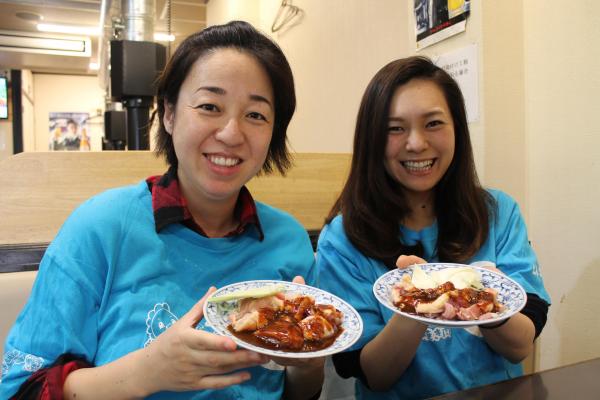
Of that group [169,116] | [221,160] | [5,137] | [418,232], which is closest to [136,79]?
[169,116]

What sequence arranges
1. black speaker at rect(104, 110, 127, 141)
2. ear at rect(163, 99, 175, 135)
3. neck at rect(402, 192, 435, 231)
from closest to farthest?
ear at rect(163, 99, 175, 135)
neck at rect(402, 192, 435, 231)
black speaker at rect(104, 110, 127, 141)

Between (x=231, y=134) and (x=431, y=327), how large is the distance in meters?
0.81

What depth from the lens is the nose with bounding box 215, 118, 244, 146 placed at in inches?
39.6

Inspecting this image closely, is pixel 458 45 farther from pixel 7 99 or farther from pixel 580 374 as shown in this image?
pixel 7 99

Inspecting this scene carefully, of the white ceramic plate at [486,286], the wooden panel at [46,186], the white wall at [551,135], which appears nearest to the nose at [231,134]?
the white ceramic plate at [486,286]

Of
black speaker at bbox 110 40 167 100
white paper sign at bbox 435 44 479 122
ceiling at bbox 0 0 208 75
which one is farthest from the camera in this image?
ceiling at bbox 0 0 208 75

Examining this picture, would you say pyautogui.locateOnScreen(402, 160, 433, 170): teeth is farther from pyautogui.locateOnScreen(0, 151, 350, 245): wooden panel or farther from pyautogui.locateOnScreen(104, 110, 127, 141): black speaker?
pyautogui.locateOnScreen(104, 110, 127, 141): black speaker

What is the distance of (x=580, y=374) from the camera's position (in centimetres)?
98

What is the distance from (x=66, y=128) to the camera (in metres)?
11.5

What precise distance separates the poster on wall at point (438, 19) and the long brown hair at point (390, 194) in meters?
0.58

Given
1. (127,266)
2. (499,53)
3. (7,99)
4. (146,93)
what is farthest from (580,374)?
(7,99)

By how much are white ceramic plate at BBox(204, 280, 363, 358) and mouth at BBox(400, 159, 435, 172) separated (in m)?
0.60

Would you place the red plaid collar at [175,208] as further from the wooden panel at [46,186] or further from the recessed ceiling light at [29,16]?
the recessed ceiling light at [29,16]

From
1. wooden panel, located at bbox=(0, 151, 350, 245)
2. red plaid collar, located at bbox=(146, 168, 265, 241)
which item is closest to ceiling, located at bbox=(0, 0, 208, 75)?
wooden panel, located at bbox=(0, 151, 350, 245)
